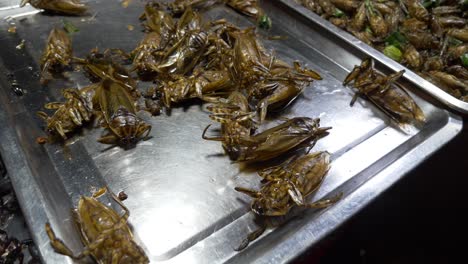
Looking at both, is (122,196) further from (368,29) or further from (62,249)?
(368,29)

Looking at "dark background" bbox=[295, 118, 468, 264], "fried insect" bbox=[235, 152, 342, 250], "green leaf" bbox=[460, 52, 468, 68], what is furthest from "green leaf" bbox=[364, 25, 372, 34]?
"fried insect" bbox=[235, 152, 342, 250]

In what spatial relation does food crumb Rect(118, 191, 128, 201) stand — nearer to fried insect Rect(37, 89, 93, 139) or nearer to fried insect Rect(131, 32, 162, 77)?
fried insect Rect(37, 89, 93, 139)

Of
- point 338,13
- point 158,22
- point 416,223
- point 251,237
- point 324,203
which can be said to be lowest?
point 416,223

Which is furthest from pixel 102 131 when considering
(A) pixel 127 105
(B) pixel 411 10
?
(B) pixel 411 10

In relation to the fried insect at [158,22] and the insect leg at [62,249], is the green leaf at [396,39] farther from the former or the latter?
the insect leg at [62,249]

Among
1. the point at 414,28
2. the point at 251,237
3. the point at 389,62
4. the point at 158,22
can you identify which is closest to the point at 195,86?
the point at 158,22
